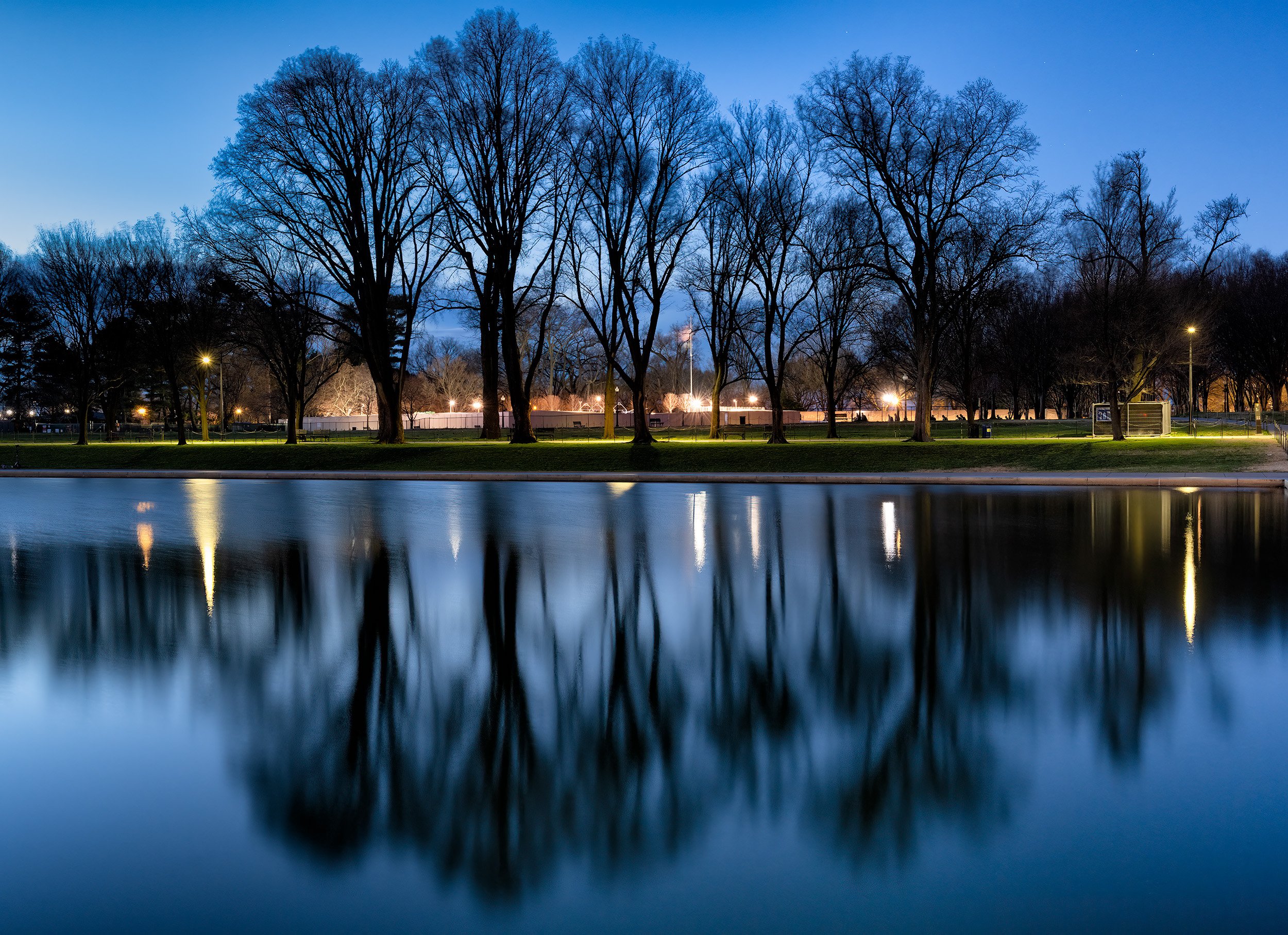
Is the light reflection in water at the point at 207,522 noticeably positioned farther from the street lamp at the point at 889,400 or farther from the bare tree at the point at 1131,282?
the street lamp at the point at 889,400

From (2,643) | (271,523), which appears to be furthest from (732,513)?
(2,643)

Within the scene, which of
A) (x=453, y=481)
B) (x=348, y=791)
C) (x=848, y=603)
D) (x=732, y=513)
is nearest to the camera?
Result: (x=348, y=791)

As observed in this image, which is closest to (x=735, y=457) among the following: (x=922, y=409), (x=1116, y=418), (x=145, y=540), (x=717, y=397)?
(x=922, y=409)

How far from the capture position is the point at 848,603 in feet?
32.3

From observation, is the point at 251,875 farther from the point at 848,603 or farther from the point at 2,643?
the point at 848,603

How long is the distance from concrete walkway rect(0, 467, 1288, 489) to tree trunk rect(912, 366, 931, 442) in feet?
31.3

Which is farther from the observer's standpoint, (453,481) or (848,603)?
(453,481)

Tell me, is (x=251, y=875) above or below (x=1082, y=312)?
below

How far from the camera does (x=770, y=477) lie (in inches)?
1259

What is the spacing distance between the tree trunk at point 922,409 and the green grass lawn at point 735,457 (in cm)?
150

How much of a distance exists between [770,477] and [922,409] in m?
13.7

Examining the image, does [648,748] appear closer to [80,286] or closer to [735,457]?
[735,457]

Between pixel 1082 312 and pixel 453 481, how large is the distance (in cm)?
3778

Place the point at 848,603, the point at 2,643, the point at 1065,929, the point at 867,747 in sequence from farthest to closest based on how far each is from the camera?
the point at 848,603, the point at 2,643, the point at 867,747, the point at 1065,929
